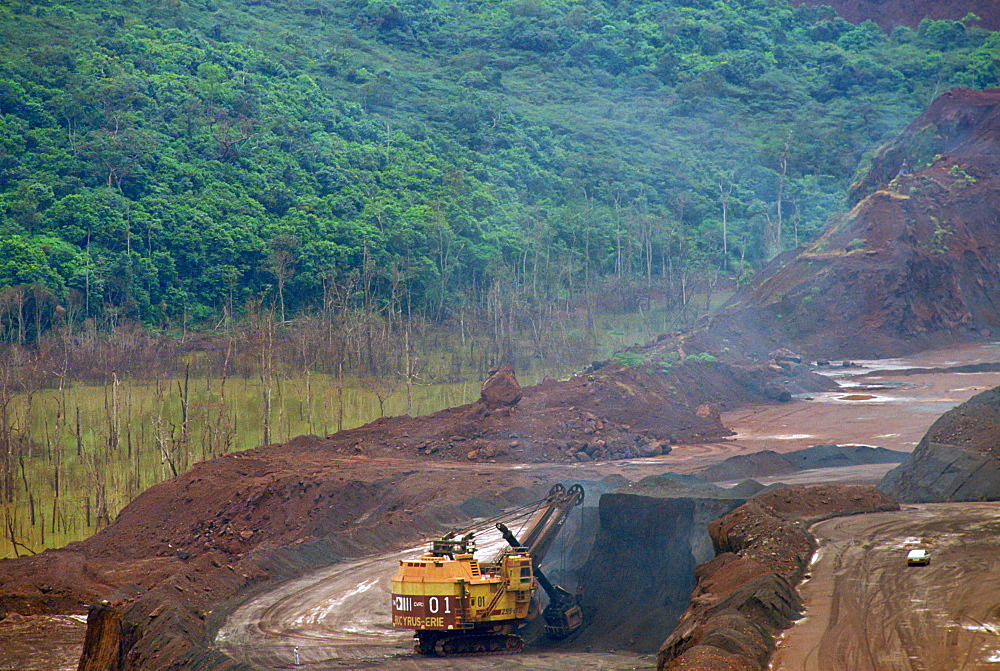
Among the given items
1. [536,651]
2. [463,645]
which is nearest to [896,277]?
[536,651]

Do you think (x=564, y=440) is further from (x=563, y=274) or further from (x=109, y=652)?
(x=563, y=274)

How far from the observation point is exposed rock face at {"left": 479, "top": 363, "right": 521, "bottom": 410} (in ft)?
157

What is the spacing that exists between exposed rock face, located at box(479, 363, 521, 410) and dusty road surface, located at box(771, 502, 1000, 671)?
2390cm

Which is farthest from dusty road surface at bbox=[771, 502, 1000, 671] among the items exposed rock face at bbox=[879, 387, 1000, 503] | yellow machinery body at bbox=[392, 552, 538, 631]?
yellow machinery body at bbox=[392, 552, 538, 631]

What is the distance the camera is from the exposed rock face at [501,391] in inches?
1887

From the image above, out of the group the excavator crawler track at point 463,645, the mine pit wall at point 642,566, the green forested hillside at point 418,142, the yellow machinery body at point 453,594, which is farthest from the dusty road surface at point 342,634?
the green forested hillside at point 418,142

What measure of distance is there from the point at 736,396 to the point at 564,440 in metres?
13.7

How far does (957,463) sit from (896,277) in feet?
134

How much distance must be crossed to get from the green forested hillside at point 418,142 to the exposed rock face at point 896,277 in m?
16.7

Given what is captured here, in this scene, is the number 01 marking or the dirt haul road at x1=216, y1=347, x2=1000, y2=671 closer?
the dirt haul road at x1=216, y1=347, x2=1000, y2=671

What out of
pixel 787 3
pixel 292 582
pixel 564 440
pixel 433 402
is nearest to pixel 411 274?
pixel 433 402

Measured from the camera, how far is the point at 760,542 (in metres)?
22.4

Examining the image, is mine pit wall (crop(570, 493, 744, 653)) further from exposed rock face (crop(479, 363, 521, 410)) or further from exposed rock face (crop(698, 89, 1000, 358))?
exposed rock face (crop(698, 89, 1000, 358))

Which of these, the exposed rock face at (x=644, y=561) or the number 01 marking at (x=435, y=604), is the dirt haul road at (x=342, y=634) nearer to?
the number 01 marking at (x=435, y=604)
